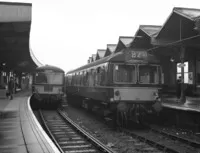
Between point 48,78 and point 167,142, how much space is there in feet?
40.5

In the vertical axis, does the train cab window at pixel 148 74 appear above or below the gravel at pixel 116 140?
above

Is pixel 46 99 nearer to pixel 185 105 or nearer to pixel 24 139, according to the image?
pixel 185 105

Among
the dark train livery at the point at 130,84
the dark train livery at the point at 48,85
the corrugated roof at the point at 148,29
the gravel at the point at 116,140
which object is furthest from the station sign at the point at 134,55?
the dark train livery at the point at 48,85

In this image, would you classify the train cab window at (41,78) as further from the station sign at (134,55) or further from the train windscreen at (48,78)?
the station sign at (134,55)

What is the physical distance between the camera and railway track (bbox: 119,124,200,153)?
870cm

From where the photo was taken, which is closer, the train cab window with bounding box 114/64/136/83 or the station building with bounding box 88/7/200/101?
the train cab window with bounding box 114/64/136/83

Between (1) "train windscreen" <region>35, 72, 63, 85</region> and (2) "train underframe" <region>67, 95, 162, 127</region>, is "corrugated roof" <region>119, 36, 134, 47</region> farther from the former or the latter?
(2) "train underframe" <region>67, 95, 162, 127</region>

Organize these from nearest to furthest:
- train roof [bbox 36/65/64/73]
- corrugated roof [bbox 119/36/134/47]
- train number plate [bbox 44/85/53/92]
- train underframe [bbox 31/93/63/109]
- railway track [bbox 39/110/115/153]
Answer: railway track [bbox 39/110/115/153] → train underframe [bbox 31/93/63/109] → train number plate [bbox 44/85/53/92] → train roof [bbox 36/65/64/73] → corrugated roof [bbox 119/36/134/47]

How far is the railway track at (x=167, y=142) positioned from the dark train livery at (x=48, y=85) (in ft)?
30.4

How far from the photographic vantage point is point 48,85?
20.3m

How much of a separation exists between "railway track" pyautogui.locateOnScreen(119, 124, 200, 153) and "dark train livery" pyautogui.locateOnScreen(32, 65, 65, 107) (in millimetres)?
9268

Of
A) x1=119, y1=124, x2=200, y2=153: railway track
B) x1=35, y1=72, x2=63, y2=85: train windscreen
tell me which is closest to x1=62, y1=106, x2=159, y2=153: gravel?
x1=119, y1=124, x2=200, y2=153: railway track

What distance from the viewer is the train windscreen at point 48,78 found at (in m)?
20.4

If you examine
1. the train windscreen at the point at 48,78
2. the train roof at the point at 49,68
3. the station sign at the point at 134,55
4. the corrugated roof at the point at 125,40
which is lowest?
the train windscreen at the point at 48,78
